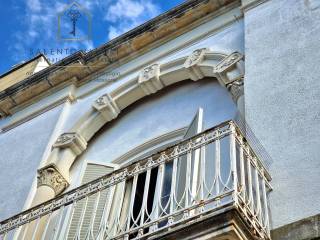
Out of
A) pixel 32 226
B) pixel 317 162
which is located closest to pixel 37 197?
pixel 32 226

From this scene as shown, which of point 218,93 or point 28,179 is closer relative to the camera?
point 218,93

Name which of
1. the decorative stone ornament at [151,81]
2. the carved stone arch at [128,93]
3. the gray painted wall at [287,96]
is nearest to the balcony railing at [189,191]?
the gray painted wall at [287,96]

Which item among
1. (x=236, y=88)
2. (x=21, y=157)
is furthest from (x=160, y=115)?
(x=21, y=157)

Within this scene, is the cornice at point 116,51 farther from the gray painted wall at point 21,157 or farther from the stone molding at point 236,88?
the stone molding at point 236,88

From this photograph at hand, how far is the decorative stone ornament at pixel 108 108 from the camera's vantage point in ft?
37.7

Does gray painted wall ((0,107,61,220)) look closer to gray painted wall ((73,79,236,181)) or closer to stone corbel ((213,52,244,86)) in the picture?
gray painted wall ((73,79,236,181))

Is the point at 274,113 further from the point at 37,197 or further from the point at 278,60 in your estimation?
the point at 37,197

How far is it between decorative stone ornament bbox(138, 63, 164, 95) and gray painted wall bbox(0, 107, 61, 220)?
6.38 ft

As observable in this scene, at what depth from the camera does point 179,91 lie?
1112 cm

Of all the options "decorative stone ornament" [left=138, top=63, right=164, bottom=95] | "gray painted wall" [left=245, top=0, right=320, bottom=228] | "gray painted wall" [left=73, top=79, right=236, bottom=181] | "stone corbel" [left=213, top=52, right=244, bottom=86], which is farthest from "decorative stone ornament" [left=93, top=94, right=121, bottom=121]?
"gray painted wall" [left=245, top=0, right=320, bottom=228]

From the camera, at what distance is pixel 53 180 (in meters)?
10.4

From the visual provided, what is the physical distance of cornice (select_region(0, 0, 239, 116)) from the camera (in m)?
11.8

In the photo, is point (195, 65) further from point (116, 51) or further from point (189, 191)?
point (189, 191)

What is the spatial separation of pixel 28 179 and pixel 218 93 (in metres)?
3.52
